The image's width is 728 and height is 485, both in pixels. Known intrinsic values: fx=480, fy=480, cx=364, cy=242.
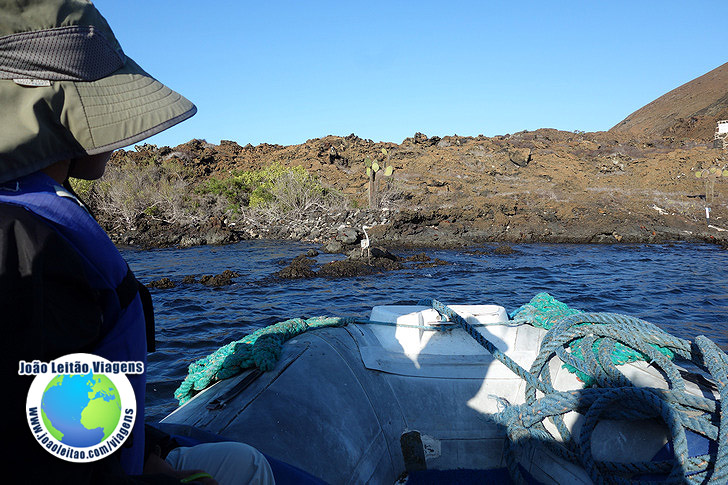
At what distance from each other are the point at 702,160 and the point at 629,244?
13967 mm

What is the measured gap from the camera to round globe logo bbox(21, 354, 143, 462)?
2.79ft

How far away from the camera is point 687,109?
61.0 meters

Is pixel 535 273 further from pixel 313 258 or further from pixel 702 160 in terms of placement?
pixel 702 160

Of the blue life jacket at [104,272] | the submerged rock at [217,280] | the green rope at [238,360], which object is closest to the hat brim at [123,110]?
the blue life jacket at [104,272]

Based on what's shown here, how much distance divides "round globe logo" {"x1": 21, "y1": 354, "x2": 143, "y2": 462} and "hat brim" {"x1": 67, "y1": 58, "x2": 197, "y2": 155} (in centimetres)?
49

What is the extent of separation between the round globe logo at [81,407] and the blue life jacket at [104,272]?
53mm

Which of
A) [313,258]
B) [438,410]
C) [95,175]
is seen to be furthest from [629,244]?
[95,175]

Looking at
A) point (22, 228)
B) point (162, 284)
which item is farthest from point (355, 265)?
point (22, 228)

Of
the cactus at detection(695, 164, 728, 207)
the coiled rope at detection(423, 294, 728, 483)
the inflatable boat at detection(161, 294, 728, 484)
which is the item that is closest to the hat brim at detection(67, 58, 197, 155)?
the inflatable boat at detection(161, 294, 728, 484)

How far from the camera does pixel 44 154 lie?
1016mm

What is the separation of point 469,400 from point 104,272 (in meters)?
2.35

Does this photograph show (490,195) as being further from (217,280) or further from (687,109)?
(687,109)

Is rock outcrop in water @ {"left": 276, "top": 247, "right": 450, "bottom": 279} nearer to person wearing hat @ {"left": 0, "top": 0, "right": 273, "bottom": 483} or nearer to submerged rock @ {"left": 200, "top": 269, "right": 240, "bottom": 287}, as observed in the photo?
submerged rock @ {"left": 200, "top": 269, "right": 240, "bottom": 287}

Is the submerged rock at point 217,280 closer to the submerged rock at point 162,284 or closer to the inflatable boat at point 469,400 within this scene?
the submerged rock at point 162,284
